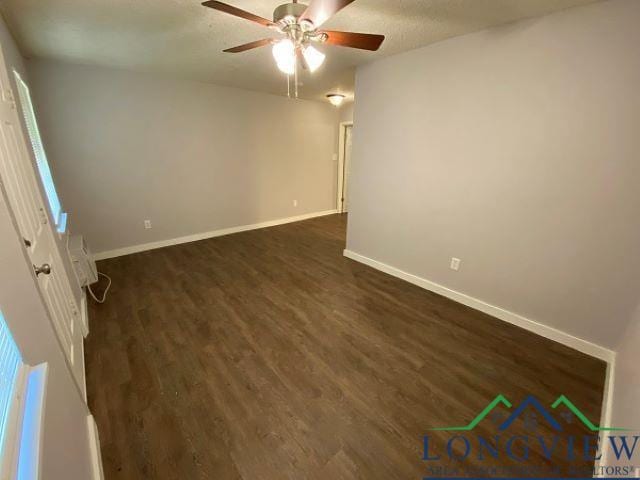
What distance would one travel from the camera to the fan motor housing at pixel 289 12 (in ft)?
4.39

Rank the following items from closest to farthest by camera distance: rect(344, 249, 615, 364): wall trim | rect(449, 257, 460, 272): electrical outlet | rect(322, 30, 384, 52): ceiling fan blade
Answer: rect(322, 30, 384, 52): ceiling fan blade, rect(344, 249, 615, 364): wall trim, rect(449, 257, 460, 272): electrical outlet

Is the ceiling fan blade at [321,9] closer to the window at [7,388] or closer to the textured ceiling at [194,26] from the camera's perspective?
the textured ceiling at [194,26]

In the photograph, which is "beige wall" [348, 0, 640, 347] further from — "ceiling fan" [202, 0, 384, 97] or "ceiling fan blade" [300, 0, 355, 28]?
"ceiling fan blade" [300, 0, 355, 28]

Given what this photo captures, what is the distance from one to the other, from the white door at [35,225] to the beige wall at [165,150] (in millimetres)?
1577

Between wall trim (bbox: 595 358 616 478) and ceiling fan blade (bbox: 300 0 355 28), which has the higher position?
ceiling fan blade (bbox: 300 0 355 28)

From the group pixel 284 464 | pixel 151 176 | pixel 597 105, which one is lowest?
pixel 284 464

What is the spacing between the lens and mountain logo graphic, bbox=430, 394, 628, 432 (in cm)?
144

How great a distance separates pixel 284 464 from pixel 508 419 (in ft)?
4.07

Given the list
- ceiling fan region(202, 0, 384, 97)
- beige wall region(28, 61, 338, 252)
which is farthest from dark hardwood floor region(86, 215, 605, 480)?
ceiling fan region(202, 0, 384, 97)

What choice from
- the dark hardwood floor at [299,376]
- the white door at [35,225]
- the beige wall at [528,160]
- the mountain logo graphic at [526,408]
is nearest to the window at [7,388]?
the white door at [35,225]

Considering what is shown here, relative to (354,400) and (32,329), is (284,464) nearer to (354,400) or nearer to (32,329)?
(354,400)

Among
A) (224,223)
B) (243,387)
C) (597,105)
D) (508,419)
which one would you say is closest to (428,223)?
(597,105)

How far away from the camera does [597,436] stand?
4.58ft

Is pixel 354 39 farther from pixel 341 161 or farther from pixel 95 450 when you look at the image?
pixel 341 161
